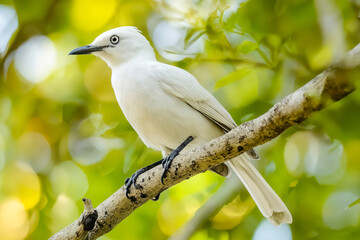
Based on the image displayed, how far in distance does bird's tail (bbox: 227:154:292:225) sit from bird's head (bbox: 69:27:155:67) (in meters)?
1.39

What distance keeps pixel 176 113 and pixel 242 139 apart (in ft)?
4.28

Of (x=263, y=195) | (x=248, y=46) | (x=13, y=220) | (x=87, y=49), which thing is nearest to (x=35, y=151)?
(x=13, y=220)

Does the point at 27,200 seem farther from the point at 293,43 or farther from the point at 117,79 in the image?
the point at 293,43

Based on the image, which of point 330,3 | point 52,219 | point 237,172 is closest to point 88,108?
point 52,219

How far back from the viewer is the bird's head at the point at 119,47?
15.2 feet

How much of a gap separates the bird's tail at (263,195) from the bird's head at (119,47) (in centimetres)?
139

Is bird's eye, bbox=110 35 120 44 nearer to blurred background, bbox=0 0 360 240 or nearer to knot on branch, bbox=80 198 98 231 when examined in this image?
blurred background, bbox=0 0 360 240

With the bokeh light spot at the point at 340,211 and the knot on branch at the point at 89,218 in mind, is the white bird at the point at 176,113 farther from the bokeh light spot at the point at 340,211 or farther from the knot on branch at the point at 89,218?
the knot on branch at the point at 89,218

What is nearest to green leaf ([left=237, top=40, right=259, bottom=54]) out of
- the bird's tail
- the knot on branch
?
the bird's tail

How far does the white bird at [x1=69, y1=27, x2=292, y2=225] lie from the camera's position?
160 inches

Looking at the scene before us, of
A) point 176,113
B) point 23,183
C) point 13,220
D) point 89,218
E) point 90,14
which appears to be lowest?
point 13,220

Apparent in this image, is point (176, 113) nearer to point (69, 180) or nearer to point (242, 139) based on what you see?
point (242, 139)

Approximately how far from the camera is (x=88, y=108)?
5.63 metres

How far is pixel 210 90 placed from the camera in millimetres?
4531
